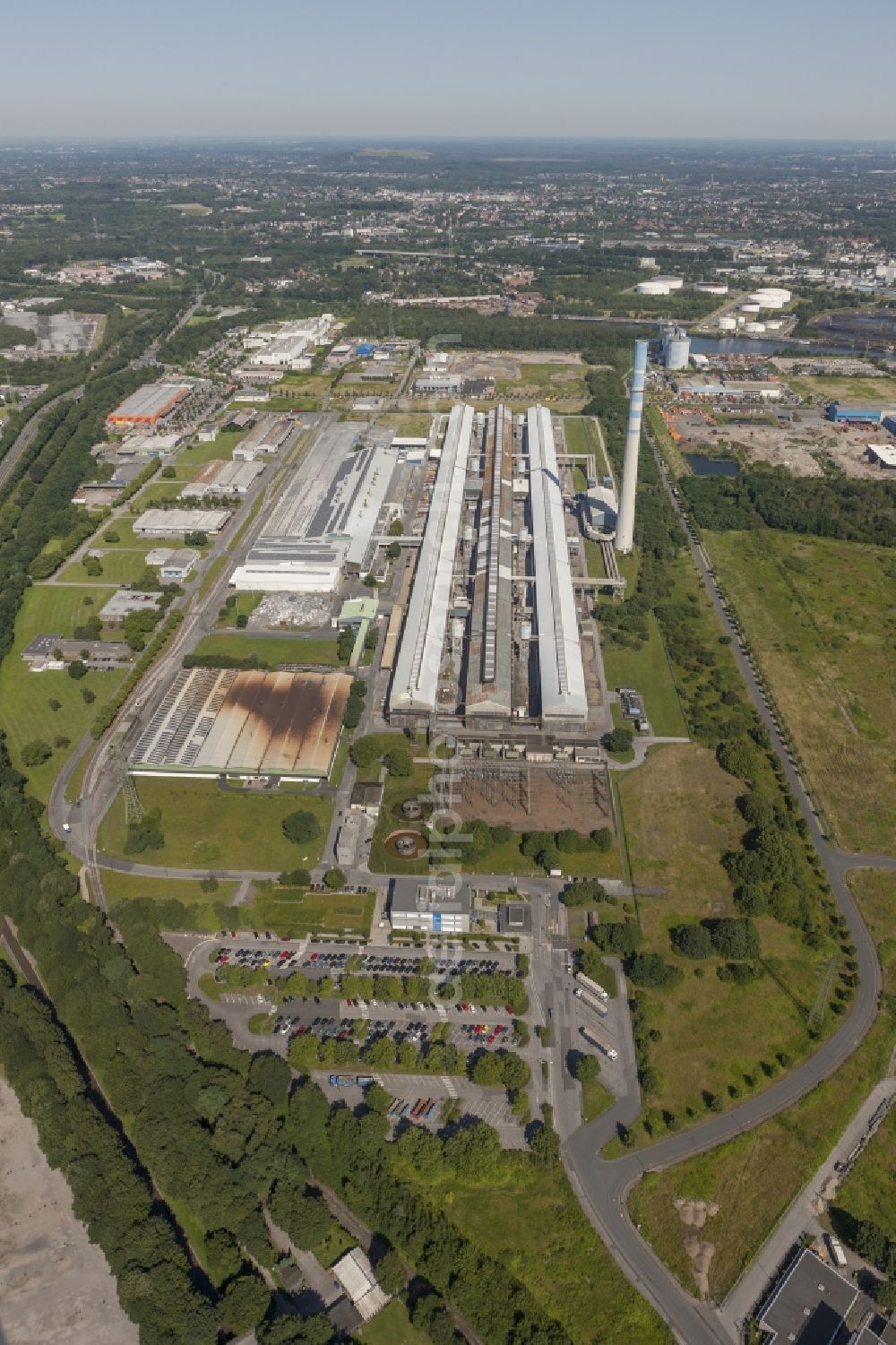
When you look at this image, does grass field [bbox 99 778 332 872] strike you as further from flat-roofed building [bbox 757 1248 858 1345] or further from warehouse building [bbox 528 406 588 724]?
flat-roofed building [bbox 757 1248 858 1345]

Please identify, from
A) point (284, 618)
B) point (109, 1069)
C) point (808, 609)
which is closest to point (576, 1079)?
point (109, 1069)

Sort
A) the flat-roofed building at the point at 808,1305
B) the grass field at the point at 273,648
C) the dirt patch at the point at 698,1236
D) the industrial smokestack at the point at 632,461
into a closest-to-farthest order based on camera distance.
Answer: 1. the flat-roofed building at the point at 808,1305
2. the dirt patch at the point at 698,1236
3. the grass field at the point at 273,648
4. the industrial smokestack at the point at 632,461

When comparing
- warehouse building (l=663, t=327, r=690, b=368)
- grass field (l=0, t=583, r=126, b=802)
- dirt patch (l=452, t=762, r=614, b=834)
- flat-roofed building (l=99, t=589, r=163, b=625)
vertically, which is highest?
warehouse building (l=663, t=327, r=690, b=368)

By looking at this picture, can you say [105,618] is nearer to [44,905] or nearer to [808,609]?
[44,905]

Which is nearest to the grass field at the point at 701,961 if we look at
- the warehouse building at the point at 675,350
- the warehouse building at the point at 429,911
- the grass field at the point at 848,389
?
the warehouse building at the point at 429,911

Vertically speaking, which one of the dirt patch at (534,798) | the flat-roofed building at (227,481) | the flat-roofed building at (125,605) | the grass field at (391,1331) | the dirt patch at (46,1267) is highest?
the flat-roofed building at (227,481)

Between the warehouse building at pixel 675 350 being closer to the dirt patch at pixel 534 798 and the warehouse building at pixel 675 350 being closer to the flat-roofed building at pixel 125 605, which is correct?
the flat-roofed building at pixel 125 605

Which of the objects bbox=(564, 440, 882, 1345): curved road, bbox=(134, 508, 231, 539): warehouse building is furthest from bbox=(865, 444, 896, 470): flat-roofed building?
bbox=(134, 508, 231, 539): warehouse building
